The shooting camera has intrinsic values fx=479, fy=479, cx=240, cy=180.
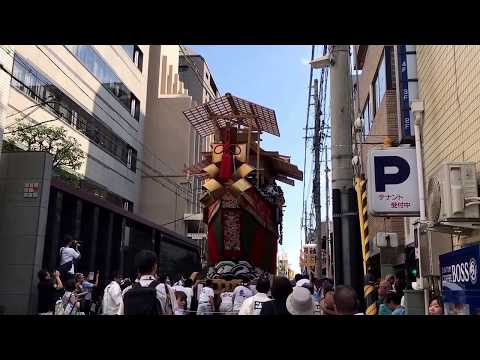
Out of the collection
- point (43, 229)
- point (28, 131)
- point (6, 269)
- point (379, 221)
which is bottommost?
point (6, 269)

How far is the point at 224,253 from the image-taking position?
1325 centimetres

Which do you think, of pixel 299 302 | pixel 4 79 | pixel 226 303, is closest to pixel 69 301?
pixel 226 303

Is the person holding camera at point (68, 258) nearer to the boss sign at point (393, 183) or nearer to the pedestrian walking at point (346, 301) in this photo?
the boss sign at point (393, 183)

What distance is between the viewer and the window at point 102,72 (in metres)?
26.5

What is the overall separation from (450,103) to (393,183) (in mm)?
1485

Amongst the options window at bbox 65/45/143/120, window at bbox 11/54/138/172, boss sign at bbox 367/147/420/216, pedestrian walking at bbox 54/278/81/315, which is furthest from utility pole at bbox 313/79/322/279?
pedestrian walking at bbox 54/278/81/315

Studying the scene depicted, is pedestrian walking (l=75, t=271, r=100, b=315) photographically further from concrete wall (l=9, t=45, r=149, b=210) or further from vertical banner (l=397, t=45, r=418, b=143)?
concrete wall (l=9, t=45, r=149, b=210)

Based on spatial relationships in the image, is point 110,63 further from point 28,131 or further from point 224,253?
point 224,253

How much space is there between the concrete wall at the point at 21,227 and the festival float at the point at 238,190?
4400 millimetres

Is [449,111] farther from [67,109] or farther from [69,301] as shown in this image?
[67,109]

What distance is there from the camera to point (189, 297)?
32.2 feet

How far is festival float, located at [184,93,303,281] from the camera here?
13.2 metres
